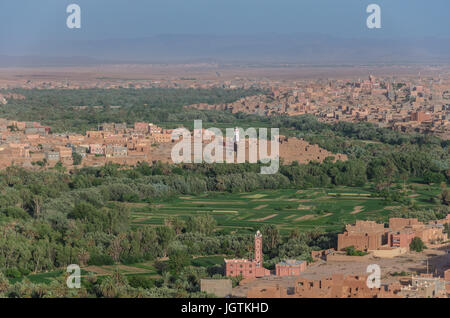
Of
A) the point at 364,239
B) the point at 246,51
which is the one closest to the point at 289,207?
the point at 364,239

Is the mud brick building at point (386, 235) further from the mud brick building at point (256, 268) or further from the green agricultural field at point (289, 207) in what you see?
the green agricultural field at point (289, 207)

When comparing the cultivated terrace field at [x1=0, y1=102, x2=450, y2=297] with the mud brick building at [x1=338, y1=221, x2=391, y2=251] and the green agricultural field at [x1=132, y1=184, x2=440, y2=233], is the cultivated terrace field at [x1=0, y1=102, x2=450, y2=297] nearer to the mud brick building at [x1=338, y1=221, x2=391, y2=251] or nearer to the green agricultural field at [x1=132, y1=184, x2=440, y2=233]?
the green agricultural field at [x1=132, y1=184, x2=440, y2=233]

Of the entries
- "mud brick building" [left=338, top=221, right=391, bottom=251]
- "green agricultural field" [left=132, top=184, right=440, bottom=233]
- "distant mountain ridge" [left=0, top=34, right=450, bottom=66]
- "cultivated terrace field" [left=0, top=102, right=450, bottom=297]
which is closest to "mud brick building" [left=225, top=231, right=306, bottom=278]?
"cultivated terrace field" [left=0, top=102, right=450, bottom=297]

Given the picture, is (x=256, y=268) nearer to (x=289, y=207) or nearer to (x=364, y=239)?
(x=364, y=239)

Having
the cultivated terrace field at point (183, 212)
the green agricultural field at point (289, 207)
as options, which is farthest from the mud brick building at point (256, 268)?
the green agricultural field at point (289, 207)

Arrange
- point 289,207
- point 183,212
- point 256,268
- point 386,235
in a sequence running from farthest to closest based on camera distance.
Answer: point 289,207 → point 183,212 → point 386,235 → point 256,268

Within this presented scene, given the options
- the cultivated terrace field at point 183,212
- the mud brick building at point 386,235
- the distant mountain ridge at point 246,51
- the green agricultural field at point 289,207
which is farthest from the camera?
the distant mountain ridge at point 246,51

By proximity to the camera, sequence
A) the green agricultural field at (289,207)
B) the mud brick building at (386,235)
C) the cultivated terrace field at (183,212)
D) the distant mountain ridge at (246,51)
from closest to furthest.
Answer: the cultivated terrace field at (183,212), the mud brick building at (386,235), the green agricultural field at (289,207), the distant mountain ridge at (246,51)
